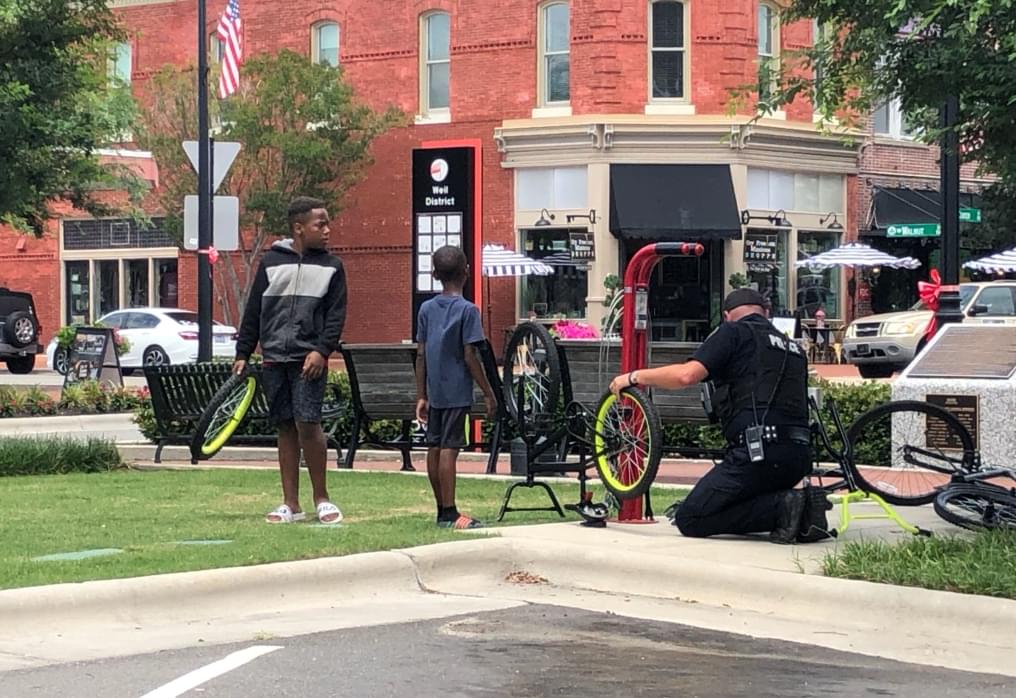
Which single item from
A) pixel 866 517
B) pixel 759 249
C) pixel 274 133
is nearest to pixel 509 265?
pixel 759 249

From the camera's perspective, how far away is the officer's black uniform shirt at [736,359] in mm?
8742

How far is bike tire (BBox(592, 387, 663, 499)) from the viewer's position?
8.98m

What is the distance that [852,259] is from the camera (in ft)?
114

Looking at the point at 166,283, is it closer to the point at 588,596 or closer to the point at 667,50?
the point at 667,50

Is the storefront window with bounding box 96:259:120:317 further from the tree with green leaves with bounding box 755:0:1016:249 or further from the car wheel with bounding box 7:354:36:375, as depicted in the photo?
the tree with green leaves with bounding box 755:0:1016:249

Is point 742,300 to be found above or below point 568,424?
above

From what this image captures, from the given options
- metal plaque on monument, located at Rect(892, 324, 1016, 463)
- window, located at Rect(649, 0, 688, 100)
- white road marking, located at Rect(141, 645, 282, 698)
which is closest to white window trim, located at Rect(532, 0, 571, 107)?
window, located at Rect(649, 0, 688, 100)

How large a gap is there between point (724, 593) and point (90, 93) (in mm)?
14932

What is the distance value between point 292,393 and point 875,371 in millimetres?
19828

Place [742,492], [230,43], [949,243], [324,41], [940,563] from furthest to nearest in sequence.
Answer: [324,41] < [230,43] < [949,243] < [742,492] < [940,563]

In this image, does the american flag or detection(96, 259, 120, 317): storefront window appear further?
detection(96, 259, 120, 317): storefront window

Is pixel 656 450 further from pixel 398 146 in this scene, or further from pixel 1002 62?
pixel 398 146

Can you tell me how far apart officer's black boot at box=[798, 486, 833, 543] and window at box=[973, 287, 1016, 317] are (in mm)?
18818

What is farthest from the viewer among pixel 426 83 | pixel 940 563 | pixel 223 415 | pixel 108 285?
pixel 108 285
